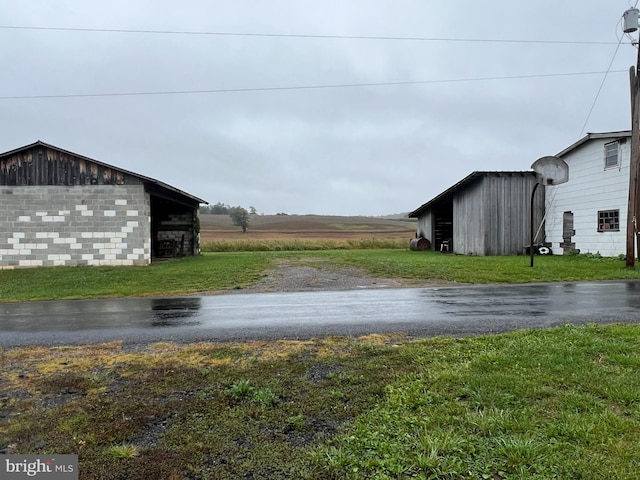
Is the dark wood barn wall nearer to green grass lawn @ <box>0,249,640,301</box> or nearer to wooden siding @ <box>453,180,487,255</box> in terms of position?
wooden siding @ <box>453,180,487,255</box>

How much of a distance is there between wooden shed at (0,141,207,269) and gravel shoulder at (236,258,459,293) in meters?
7.22

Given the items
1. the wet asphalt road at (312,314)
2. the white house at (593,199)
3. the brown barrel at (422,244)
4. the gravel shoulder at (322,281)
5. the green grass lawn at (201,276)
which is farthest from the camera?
the brown barrel at (422,244)

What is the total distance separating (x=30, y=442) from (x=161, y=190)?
18.9m

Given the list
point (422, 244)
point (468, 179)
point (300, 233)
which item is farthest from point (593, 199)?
point (300, 233)

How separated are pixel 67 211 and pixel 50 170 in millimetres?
1915

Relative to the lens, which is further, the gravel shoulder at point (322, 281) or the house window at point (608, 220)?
the house window at point (608, 220)

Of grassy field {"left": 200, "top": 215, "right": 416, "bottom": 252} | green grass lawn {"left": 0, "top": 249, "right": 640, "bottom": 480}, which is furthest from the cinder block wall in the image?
grassy field {"left": 200, "top": 215, "right": 416, "bottom": 252}

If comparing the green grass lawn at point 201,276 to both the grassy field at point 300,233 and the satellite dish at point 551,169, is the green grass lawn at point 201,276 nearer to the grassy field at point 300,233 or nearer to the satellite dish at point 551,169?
the satellite dish at point 551,169

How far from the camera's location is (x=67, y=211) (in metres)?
18.3

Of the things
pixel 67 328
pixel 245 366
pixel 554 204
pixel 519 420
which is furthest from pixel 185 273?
pixel 554 204

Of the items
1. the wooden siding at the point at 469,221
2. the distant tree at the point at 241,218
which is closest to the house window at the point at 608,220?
the wooden siding at the point at 469,221

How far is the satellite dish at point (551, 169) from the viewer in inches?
680

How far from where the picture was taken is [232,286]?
1270 centimetres

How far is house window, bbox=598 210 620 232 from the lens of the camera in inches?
720
